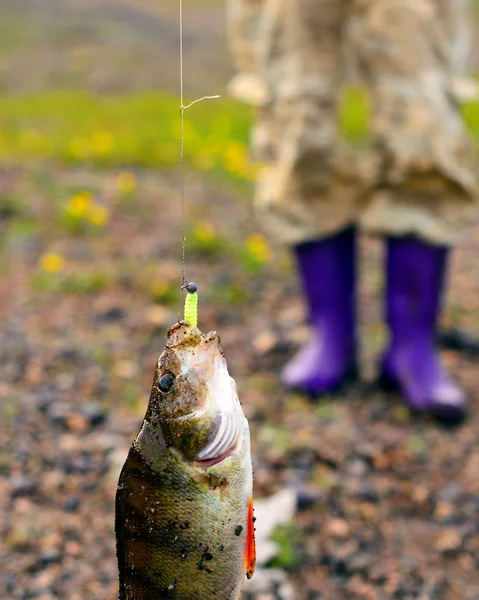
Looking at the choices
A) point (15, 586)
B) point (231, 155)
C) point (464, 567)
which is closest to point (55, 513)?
point (15, 586)

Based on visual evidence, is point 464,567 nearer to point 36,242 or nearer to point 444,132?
point 444,132

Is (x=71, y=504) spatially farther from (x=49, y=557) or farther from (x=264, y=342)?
(x=264, y=342)

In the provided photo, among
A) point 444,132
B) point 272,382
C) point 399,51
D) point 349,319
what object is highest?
point 399,51

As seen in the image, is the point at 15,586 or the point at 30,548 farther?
the point at 30,548

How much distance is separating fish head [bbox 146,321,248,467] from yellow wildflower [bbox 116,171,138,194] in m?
4.21

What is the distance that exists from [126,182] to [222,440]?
451 cm

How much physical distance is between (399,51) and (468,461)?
4.92 ft

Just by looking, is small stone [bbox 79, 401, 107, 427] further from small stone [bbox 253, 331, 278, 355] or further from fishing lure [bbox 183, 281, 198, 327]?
fishing lure [bbox 183, 281, 198, 327]

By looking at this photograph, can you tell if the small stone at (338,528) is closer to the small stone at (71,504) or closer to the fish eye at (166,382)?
the small stone at (71,504)

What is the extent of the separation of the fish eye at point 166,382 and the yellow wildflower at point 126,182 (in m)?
4.24

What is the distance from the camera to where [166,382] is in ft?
5.41

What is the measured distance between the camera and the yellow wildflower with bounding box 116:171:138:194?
5793mm

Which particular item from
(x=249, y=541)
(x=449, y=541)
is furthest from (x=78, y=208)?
(x=249, y=541)

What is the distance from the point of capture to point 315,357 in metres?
3.77
